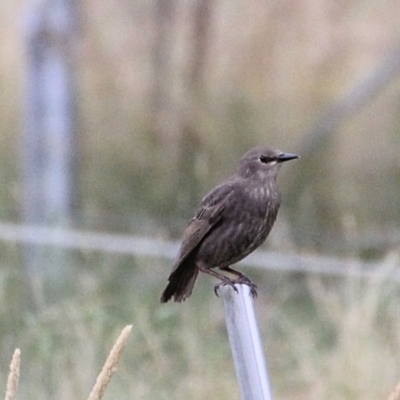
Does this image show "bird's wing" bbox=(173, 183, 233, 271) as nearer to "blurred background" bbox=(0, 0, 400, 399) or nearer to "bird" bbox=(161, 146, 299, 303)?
"bird" bbox=(161, 146, 299, 303)

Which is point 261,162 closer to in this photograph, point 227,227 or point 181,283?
point 227,227

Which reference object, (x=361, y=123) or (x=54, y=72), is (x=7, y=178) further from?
(x=361, y=123)

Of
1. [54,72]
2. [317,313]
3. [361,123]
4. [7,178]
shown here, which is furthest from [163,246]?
[361,123]

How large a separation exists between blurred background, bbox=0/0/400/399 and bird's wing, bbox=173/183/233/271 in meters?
1.07

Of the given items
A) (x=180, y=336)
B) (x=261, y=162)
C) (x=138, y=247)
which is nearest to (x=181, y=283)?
(x=261, y=162)

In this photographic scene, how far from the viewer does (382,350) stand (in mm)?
5082

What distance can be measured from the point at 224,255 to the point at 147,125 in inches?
191

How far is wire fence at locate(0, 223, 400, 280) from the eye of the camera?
6117 millimetres

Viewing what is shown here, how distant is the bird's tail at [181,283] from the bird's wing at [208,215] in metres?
0.06

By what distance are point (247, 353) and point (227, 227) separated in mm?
1799

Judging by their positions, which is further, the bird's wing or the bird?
the bird's wing

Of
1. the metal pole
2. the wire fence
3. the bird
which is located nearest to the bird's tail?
the bird

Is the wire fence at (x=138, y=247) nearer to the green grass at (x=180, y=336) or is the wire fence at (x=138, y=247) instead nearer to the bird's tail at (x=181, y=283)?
the green grass at (x=180, y=336)

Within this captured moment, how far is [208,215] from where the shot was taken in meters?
3.93
